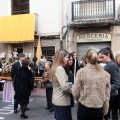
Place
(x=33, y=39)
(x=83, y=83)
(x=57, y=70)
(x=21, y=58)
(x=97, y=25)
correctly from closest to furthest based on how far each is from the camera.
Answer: (x=83, y=83) < (x=57, y=70) < (x=21, y=58) < (x=97, y=25) < (x=33, y=39)

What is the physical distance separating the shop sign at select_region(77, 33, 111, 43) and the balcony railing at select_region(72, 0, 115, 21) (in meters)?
1.02

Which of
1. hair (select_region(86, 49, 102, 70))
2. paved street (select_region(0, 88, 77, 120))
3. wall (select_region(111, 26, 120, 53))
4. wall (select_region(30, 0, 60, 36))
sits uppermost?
wall (select_region(30, 0, 60, 36))

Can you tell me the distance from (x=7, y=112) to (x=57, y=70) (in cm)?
457

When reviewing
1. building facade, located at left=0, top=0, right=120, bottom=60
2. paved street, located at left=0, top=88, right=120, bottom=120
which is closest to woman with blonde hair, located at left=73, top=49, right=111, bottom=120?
paved street, located at left=0, top=88, right=120, bottom=120

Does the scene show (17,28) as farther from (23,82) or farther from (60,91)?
(60,91)

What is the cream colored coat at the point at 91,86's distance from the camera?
3893 millimetres

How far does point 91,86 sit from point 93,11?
41.3 ft

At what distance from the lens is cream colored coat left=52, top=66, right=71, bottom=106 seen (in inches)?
176

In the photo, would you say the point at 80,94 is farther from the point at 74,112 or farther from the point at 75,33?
the point at 75,33

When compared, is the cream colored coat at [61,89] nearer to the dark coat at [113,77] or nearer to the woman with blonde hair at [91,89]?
the woman with blonde hair at [91,89]

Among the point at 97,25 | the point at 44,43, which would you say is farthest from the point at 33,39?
the point at 97,25

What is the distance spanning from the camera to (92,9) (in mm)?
16016

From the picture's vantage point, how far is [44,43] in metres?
17.1

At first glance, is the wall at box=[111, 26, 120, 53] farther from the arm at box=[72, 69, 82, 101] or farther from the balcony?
the arm at box=[72, 69, 82, 101]
